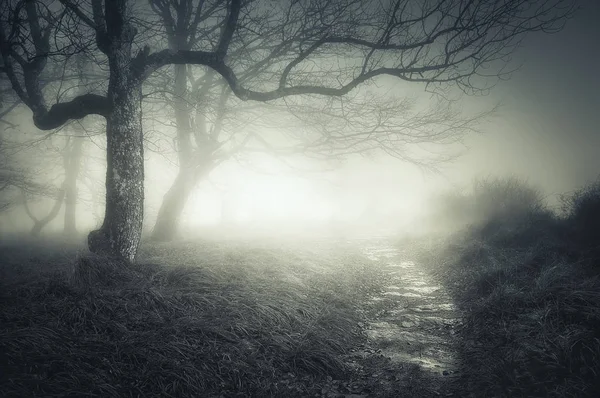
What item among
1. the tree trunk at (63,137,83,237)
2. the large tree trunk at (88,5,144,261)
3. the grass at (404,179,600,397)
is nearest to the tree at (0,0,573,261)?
the large tree trunk at (88,5,144,261)

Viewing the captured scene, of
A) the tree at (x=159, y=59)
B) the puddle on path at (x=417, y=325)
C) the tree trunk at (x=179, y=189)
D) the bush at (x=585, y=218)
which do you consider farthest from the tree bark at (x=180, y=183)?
the bush at (x=585, y=218)

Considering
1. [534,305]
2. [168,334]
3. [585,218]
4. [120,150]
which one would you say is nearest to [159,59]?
[120,150]

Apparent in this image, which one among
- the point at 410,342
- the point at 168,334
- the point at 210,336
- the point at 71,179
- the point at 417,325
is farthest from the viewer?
the point at 71,179

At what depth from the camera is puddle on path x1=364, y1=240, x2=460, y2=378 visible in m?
4.39

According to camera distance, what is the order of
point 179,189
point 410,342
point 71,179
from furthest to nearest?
1. point 71,179
2. point 179,189
3. point 410,342

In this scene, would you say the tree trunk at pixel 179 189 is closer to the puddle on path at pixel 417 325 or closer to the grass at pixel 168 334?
the grass at pixel 168 334

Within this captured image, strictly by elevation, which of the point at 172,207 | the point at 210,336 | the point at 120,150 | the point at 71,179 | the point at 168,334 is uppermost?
the point at 71,179

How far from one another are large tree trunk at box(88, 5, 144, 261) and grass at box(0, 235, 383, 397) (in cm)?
70

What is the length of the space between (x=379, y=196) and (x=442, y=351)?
37383mm

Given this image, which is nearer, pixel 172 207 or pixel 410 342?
pixel 410 342

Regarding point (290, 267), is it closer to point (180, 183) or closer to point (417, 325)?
point (417, 325)

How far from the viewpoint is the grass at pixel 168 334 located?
2822 millimetres

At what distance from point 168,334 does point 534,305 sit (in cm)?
573

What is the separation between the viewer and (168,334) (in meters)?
3.60
